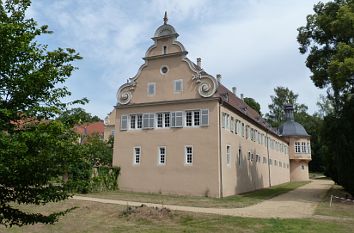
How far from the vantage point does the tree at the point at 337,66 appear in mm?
21078

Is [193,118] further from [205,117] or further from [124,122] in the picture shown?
[124,122]

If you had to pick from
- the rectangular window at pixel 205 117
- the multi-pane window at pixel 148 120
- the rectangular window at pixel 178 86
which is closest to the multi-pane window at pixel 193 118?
the rectangular window at pixel 205 117

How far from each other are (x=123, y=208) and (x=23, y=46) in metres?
12.6

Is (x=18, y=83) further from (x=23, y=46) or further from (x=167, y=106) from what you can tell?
(x=167, y=106)

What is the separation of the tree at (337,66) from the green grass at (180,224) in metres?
9.03

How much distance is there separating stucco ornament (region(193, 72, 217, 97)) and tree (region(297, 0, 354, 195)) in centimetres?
673

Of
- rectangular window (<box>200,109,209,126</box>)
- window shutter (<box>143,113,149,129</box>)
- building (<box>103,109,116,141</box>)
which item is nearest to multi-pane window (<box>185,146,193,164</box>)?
rectangular window (<box>200,109,209,126</box>)

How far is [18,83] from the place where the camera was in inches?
267

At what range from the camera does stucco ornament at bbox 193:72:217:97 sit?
27.2 m

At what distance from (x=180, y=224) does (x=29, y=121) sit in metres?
9.49

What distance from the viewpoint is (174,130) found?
27984mm

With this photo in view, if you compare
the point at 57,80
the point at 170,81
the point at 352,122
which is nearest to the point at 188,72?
the point at 170,81

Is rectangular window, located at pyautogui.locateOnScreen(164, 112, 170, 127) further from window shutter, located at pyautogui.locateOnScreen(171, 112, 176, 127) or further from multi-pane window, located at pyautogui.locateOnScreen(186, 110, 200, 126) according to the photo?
multi-pane window, located at pyautogui.locateOnScreen(186, 110, 200, 126)

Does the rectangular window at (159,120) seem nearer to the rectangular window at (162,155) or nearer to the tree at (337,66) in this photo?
the rectangular window at (162,155)
